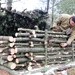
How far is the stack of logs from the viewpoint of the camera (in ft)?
25.4

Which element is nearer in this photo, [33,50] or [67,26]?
[33,50]

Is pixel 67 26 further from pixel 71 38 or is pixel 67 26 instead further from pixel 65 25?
pixel 71 38

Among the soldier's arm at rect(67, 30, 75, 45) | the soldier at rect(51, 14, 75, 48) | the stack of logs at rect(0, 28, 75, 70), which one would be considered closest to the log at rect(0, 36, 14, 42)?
the stack of logs at rect(0, 28, 75, 70)

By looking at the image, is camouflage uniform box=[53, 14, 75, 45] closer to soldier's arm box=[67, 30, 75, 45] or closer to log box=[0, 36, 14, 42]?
soldier's arm box=[67, 30, 75, 45]

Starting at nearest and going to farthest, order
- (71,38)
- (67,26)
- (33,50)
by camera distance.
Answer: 1. (33,50)
2. (71,38)
3. (67,26)

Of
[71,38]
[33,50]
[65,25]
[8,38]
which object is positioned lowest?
[33,50]

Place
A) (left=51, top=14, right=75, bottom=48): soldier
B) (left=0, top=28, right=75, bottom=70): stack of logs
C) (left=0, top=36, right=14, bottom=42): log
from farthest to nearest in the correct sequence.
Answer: (left=51, top=14, right=75, bottom=48): soldier → (left=0, top=28, right=75, bottom=70): stack of logs → (left=0, top=36, right=14, bottom=42): log

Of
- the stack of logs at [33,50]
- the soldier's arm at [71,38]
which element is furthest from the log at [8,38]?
the soldier's arm at [71,38]

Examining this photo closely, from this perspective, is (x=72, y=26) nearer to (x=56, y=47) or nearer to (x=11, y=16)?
(x=56, y=47)

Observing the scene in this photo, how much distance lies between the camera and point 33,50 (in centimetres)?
822

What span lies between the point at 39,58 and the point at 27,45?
60cm

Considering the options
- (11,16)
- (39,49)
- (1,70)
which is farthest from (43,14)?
(1,70)

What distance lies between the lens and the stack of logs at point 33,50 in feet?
25.4

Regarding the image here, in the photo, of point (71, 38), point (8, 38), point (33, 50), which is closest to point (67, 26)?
point (71, 38)
